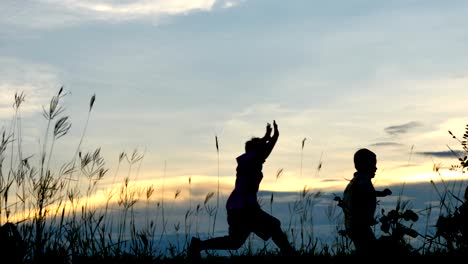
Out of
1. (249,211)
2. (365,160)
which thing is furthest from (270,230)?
(365,160)

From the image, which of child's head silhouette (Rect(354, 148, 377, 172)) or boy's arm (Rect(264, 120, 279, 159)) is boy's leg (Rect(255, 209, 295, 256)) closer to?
boy's arm (Rect(264, 120, 279, 159))

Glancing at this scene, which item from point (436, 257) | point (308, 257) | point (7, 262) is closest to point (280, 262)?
point (308, 257)

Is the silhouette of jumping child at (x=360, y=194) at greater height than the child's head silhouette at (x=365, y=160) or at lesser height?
lesser

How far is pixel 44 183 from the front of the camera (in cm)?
626

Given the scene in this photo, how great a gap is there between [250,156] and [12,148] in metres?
2.72

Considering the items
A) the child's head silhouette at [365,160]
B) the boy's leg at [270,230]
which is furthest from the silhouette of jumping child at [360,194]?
the boy's leg at [270,230]

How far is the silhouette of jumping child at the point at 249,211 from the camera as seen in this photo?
757 cm

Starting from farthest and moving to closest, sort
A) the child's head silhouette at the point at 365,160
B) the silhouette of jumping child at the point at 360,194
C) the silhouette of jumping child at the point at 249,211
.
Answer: the child's head silhouette at the point at 365,160 < the silhouette of jumping child at the point at 249,211 < the silhouette of jumping child at the point at 360,194

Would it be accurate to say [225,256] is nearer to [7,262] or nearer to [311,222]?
[311,222]

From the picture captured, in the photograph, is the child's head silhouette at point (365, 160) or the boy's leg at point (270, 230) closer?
the boy's leg at point (270, 230)

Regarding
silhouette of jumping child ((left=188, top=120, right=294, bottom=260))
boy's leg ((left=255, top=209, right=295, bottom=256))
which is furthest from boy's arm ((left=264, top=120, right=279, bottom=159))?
boy's leg ((left=255, top=209, right=295, bottom=256))

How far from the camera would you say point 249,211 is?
7.72m

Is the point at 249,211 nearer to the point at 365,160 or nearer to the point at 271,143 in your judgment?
the point at 271,143

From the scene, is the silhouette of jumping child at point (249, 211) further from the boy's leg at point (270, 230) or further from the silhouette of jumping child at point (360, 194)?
the silhouette of jumping child at point (360, 194)
